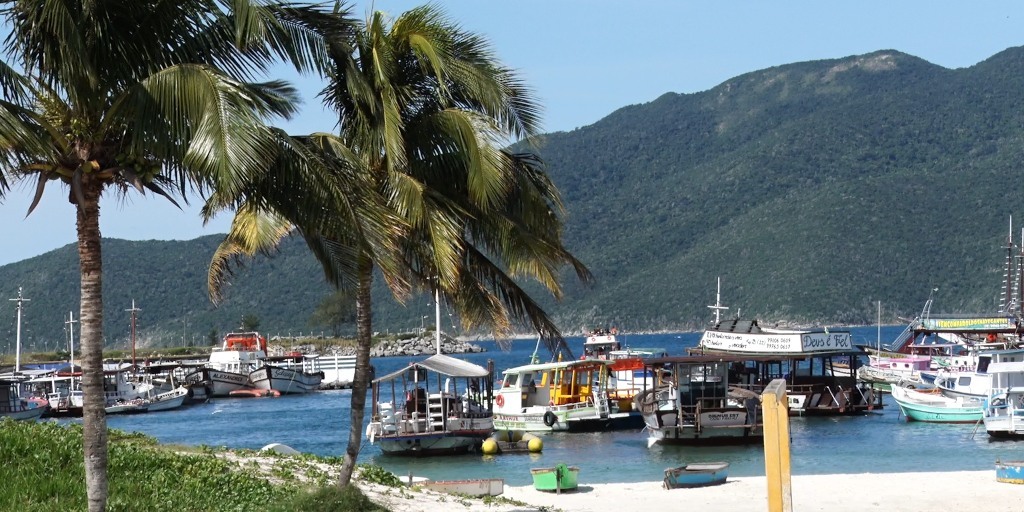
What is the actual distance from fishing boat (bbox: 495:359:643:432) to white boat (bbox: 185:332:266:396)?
37.6m

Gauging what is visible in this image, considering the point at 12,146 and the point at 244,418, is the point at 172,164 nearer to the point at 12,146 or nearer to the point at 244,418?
the point at 12,146

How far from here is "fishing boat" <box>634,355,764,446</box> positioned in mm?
35406

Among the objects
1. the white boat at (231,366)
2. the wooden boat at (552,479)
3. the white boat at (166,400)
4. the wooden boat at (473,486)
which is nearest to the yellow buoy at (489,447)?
the wooden boat at (552,479)

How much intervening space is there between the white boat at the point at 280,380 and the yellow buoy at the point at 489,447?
50880 mm

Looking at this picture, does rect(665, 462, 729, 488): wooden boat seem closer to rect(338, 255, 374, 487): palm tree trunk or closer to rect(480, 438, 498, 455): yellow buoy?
rect(480, 438, 498, 455): yellow buoy

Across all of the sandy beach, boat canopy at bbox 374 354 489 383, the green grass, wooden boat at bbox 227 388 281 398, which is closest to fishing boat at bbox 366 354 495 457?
boat canopy at bbox 374 354 489 383

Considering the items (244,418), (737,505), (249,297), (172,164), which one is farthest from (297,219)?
(249,297)

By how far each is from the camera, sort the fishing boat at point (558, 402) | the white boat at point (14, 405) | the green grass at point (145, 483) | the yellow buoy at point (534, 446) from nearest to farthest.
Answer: the green grass at point (145, 483) < the yellow buoy at point (534, 446) < the fishing boat at point (558, 402) < the white boat at point (14, 405)

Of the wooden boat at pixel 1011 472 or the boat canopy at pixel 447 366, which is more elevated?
the boat canopy at pixel 447 366

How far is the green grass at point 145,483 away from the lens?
1319 centimetres

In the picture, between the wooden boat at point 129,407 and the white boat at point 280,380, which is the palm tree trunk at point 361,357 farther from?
the white boat at point 280,380

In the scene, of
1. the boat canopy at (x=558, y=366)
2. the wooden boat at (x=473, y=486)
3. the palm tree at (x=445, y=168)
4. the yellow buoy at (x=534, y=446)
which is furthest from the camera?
the boat canopy at (x=558, y=366)

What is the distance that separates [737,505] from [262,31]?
46.3 ft

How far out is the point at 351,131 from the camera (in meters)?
13.6
